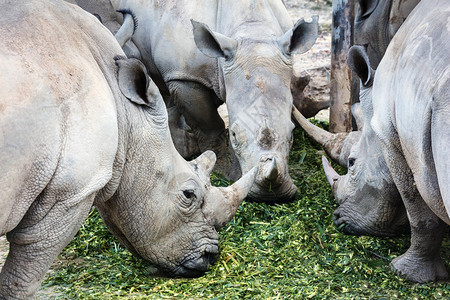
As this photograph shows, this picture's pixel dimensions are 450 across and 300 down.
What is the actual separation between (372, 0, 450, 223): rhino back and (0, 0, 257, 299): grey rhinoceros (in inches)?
49.2

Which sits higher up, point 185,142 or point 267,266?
point 267,266

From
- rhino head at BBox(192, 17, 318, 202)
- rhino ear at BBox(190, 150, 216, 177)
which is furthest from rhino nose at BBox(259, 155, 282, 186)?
rhino ear at BBox(190, 150, 216, 177)

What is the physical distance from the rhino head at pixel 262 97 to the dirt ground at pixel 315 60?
5.93 feet

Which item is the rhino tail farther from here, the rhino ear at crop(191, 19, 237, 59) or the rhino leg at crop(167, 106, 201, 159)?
the rhino leg at crop(167, 106, 201, 159)

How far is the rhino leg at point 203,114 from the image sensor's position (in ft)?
22.6

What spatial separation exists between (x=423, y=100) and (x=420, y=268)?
61.9 inches

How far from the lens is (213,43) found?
6.27m

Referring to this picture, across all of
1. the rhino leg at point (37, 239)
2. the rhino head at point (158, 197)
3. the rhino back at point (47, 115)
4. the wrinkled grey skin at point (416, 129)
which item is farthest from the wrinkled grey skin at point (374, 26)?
the rhino leg at point (37, 239)

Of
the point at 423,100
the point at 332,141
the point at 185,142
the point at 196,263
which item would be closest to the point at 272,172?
the point at 196,263

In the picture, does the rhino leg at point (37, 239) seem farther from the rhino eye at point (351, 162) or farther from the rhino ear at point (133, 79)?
the rhino eye at point (351, 162)

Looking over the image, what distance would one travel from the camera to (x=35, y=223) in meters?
3.82

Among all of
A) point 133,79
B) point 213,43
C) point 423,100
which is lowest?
point 213,43

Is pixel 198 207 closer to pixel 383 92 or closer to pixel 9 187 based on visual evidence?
pixel 383 92

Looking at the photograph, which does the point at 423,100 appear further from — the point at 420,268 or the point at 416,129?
the point at 420,268
